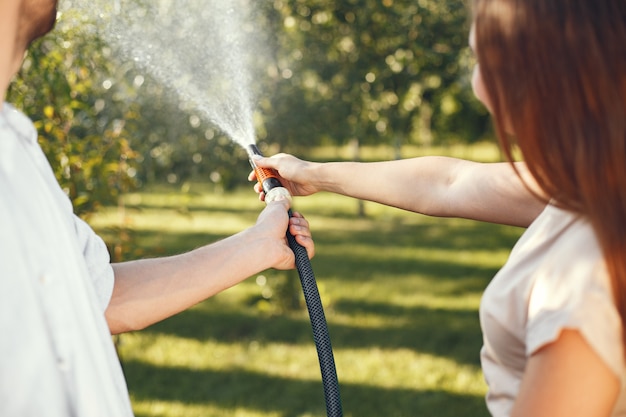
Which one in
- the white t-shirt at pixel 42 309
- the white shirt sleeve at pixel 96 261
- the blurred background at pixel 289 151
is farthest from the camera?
the blurred background at pixel 289 151

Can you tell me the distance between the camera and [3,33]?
1408mm

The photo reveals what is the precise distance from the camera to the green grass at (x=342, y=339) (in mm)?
4594

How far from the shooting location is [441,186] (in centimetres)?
217

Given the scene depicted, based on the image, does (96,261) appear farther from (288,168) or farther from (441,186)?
(441,186)

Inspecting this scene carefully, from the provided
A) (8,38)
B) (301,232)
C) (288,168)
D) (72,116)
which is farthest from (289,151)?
(8,38)

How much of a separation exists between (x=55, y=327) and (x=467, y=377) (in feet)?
12.8

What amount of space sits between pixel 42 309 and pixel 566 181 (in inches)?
34.7

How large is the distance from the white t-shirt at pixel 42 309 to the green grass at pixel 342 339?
7.57 ft

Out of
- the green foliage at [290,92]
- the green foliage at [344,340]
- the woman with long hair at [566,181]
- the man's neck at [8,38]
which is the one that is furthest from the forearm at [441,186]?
the green foliage at [344,340]

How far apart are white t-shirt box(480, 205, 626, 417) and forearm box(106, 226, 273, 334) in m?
0.60

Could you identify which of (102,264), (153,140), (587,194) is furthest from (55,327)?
(153,140)

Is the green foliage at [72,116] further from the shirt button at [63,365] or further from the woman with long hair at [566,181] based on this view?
the woman with long hair at [566,181]

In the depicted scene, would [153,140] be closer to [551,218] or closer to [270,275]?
[270,275]

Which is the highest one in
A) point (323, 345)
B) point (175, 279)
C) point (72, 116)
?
point (175, 279)
